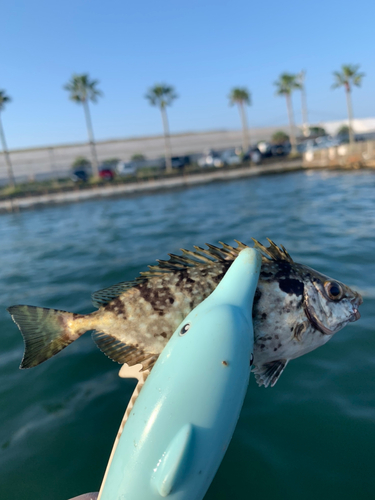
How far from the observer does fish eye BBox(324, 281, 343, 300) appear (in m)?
2.83

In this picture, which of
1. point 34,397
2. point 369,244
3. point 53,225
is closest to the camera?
point 34,397

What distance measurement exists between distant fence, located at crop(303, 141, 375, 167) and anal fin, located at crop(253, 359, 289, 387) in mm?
26111

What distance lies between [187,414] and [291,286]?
4.69ft

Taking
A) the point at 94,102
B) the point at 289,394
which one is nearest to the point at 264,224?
the point at 289,394

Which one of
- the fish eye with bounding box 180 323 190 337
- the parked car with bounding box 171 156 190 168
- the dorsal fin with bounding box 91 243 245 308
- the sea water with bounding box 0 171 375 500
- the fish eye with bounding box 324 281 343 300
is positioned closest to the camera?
the fish eye with bounding box 180 323 190 337

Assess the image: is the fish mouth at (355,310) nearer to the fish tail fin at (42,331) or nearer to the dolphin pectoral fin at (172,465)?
the dolphin pectoral fin at (172,465)

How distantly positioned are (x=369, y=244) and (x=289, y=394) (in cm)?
588

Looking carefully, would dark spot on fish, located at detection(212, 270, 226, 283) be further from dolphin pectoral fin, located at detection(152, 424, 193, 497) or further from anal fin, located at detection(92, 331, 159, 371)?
dolphin pectoral fin, located at detection(152, 424, 193, 497)

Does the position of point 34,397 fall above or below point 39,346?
below

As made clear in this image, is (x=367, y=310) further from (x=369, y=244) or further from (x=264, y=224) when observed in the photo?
(x=264, y=224)

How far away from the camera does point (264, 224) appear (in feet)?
38.4

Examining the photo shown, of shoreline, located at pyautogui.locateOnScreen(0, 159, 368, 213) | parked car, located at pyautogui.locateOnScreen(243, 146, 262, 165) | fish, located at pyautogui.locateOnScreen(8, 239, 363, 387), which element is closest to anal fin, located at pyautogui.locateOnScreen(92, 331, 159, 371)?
fish, located at pyautogui.locateOnScreen(8, 239, 363, 387)

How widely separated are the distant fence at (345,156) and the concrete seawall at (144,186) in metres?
1.47

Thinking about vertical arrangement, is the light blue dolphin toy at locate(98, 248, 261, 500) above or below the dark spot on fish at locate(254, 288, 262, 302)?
below
